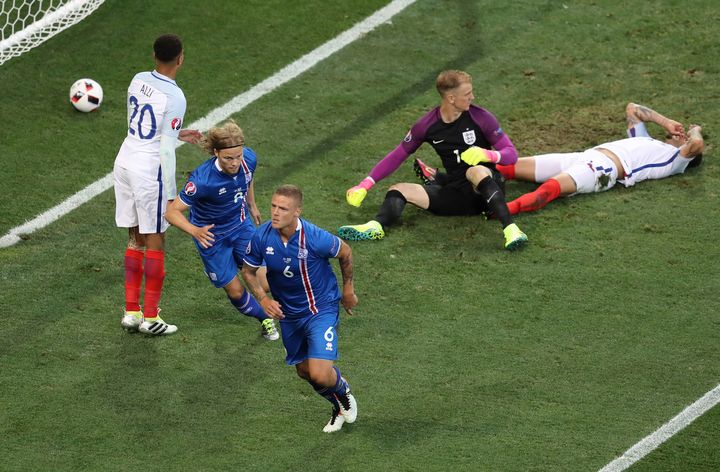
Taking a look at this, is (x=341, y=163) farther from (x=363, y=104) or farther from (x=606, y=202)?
(x=606, y=202)

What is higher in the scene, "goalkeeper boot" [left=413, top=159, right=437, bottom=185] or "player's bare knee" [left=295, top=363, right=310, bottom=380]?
"player's bare knee" [left=295, top=363, right=310, bottom=380]

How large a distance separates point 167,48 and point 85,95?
324 cm

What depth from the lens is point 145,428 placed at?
809 cm

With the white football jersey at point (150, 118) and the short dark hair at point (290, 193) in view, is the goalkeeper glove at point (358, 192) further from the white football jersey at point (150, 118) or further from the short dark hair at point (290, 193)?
the short dark hair at point (290, 193)

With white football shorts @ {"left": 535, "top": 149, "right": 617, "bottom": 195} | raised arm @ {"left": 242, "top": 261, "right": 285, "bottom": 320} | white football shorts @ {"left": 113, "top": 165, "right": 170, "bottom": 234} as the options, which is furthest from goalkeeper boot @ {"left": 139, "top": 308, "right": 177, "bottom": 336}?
white football shorts @ {"left": 535, "top": 149, "right": 617, "bottom": 195}

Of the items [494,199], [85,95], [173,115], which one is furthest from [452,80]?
[85,95]

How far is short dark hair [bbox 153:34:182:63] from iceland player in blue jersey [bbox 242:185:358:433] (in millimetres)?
1645

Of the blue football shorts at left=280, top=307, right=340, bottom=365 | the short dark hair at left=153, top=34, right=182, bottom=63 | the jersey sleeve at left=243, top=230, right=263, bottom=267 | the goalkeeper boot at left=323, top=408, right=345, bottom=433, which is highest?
the short dark hair at left=153, top=34, right=182, bottom=63

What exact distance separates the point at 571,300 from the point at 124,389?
3308 mm

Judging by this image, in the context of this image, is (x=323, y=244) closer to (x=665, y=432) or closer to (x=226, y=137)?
(x=226, y=137)

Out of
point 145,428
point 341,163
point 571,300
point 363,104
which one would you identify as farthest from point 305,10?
point 145,428

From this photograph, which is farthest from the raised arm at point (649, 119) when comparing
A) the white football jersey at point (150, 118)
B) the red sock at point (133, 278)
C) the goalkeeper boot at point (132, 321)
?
the goalkeeper boot at point (132, 321)

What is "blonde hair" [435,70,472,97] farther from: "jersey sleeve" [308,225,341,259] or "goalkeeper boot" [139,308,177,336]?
"goalkeeper boot" [139,308,177,336]

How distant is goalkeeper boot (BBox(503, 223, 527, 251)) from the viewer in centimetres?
998
